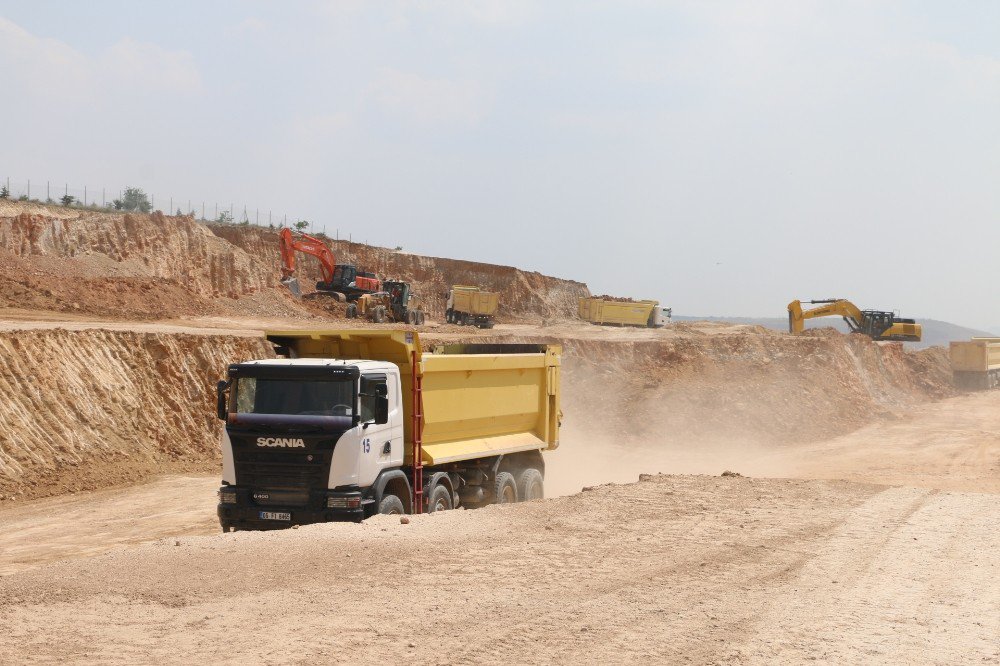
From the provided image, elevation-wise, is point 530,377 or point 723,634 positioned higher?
point 530,377

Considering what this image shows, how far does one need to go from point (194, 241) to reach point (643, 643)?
160 ft

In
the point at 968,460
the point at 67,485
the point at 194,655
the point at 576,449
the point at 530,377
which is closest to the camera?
the point at 194,655

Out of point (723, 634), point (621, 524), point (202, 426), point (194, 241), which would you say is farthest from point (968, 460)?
point (194, 241)

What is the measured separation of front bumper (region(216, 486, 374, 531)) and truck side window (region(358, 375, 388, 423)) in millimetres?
976

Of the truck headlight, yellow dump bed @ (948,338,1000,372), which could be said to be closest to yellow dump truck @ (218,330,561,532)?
the truck headlight

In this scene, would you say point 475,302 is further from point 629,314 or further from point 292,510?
point 292,510

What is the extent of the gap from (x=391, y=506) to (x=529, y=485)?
3973mm

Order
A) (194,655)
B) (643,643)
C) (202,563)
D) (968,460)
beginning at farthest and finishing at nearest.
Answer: (968,460)
(202,563)
(643,643)
(194,655)

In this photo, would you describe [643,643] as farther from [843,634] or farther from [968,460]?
[968,460]

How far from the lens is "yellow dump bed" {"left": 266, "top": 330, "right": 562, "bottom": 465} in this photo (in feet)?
46.2

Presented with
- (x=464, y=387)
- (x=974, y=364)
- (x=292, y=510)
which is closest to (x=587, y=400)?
(x=464, y=387)

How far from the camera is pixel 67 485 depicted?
1953 centimetres

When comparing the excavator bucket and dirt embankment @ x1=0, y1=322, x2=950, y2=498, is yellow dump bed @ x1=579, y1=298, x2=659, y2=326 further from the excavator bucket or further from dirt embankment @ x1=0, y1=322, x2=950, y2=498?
the excavator bucket

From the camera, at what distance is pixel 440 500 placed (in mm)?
14578
